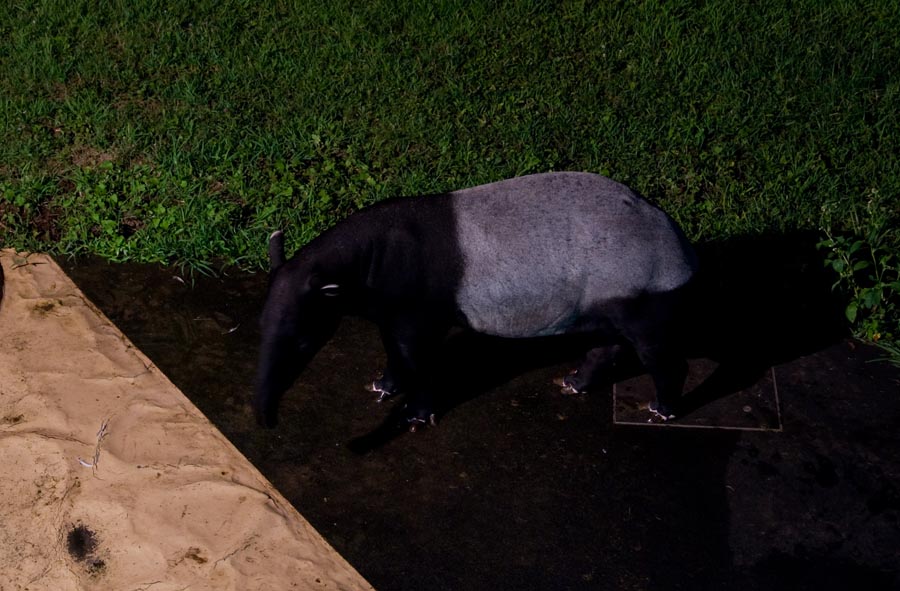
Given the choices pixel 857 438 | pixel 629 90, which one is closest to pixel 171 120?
pixel 629 90

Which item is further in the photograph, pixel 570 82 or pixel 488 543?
pixel 570 82

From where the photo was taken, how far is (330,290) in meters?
→ 4.58

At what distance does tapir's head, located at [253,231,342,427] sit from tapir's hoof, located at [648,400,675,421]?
190 cm

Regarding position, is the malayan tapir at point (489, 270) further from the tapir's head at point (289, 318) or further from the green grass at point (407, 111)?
the green grass at point (407, 111)

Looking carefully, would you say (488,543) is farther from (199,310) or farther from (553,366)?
(199,310)

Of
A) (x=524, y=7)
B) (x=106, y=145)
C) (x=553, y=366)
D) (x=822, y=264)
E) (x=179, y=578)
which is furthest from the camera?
(x=524, y=7)

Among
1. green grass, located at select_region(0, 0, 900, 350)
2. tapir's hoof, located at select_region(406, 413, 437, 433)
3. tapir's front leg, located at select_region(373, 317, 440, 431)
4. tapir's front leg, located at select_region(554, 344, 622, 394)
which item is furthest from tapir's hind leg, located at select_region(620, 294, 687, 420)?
green grass, located at select_region(0, 0, 900, 350)

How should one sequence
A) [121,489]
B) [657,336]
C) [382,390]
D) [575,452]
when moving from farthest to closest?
[382,390], [575,452], [121,489], [657,336]

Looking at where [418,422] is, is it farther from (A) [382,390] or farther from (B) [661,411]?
(B) [661,411]

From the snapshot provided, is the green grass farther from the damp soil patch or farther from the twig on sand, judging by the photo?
the damp soil patch

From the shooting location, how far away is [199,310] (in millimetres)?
6203

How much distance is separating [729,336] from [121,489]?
12.0 feet

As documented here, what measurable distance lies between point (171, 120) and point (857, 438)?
521cm

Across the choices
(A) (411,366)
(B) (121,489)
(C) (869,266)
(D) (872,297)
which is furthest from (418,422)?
(C) (869,266)
